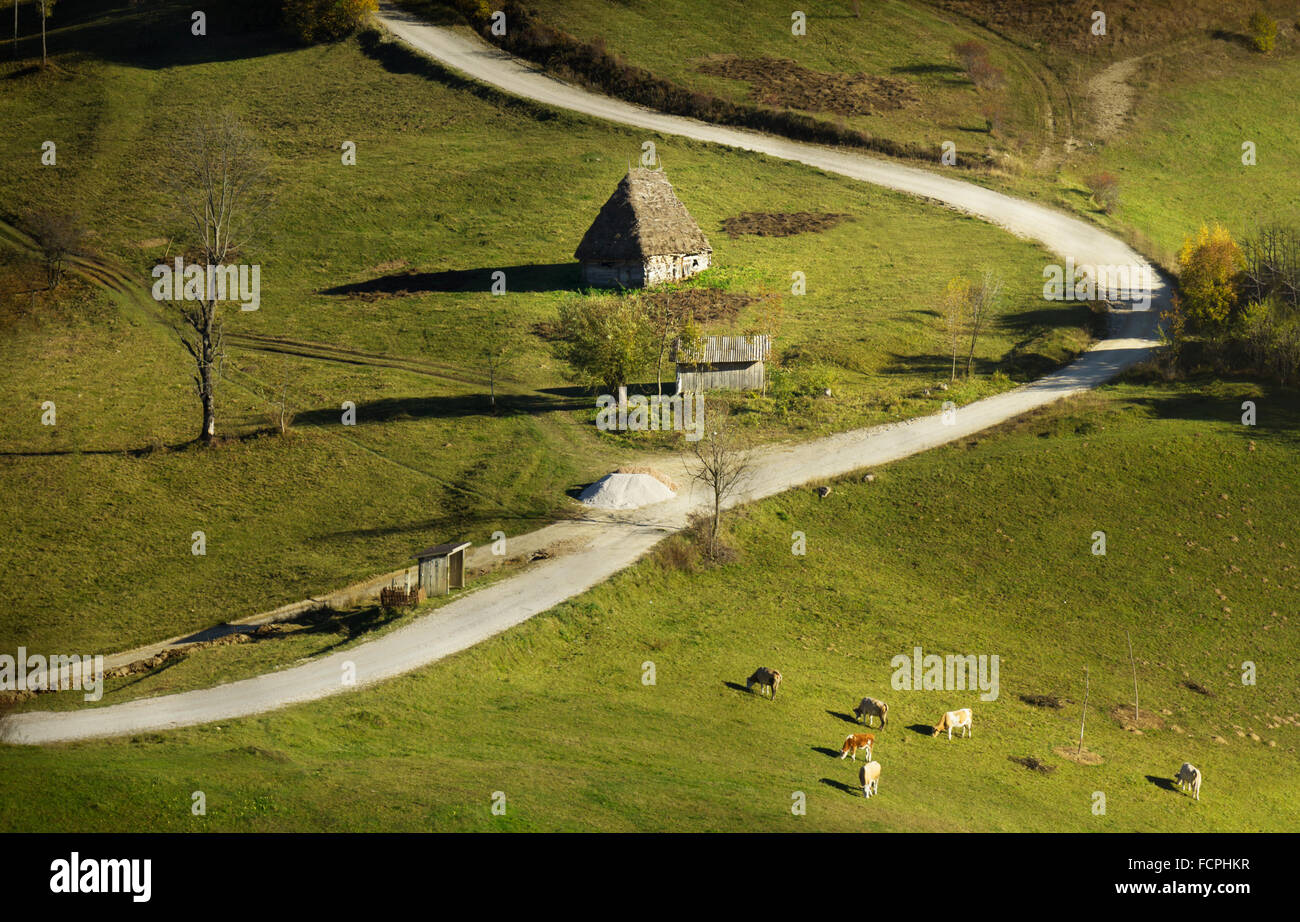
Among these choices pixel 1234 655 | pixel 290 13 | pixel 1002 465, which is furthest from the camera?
pixel 290 13

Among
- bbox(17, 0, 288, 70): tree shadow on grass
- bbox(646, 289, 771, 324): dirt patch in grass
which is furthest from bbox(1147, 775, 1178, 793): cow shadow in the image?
bbox(17, 0, 288, 70): tree shadow on grass

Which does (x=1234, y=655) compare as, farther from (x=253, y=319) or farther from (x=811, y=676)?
(x=253, y=319)

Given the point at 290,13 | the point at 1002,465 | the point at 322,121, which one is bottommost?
the point at 1002,465

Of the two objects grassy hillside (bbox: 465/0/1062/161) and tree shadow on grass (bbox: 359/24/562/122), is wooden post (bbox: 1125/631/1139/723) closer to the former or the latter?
grassy hillside (bbox: 465/0/1062/161)

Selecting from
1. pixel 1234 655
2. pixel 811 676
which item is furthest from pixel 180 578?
pixel 1234 655

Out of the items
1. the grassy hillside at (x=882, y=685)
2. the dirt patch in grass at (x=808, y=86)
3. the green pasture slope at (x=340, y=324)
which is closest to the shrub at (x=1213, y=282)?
the green pasture slope at (x=340, y=324)

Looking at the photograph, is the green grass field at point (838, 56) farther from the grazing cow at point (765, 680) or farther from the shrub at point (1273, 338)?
the grazing cow at point (765, 680)
